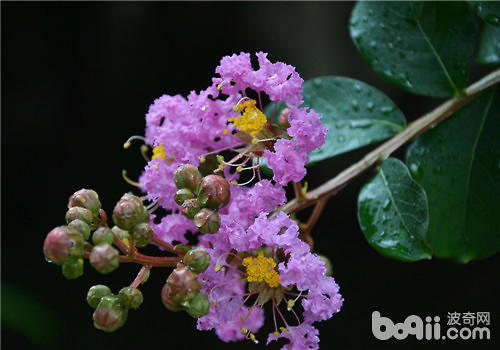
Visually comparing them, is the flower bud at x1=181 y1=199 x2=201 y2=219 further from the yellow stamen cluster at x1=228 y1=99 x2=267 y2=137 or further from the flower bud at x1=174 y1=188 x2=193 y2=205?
the yellow stamen cluster at x1=228 y1=99 x2=267 y2=137

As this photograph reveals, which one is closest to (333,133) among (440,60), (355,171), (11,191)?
(355,171)

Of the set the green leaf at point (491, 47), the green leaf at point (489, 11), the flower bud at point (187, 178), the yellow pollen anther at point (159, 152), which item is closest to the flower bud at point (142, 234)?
the flower bud at point (187, 178)

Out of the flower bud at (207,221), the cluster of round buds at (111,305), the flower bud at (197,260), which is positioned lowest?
the cluster of round buds at (111,305)

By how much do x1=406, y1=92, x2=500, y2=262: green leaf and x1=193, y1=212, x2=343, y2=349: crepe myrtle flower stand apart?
420 millimetres

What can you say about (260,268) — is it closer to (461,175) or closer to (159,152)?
(159,152)

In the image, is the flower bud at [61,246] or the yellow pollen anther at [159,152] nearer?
the flower bud at [61,246]

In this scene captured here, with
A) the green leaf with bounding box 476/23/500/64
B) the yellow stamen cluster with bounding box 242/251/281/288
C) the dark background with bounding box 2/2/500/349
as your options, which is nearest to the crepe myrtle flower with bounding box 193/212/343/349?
the yellow stamen cluster with bounding box 242/251/281/288

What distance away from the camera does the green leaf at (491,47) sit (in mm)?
1298

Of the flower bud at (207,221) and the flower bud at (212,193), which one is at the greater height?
the flower bud at (212,193)

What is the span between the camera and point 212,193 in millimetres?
911

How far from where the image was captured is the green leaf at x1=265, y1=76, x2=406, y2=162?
1.31m

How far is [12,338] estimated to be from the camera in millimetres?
2379

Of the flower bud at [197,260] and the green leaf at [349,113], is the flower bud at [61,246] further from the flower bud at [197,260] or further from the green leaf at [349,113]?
the green leaf at [349,113]

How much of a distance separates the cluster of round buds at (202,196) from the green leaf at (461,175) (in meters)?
0.55
